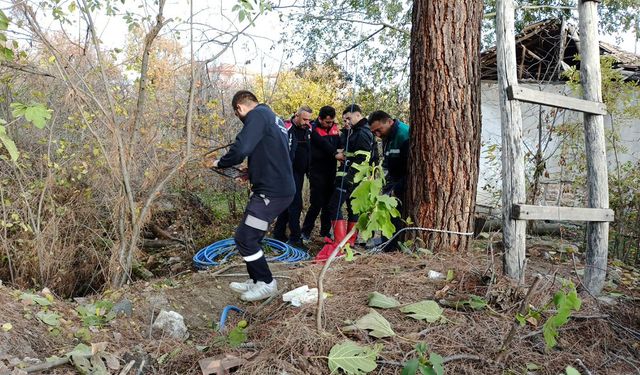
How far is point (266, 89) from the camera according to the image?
8.12 meters

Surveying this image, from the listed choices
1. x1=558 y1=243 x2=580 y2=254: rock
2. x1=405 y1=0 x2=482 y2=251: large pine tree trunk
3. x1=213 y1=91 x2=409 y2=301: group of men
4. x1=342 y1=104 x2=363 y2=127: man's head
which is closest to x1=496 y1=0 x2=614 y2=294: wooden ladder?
x1=405 y1=0 x2=482 y2=251: large pine tree trunk

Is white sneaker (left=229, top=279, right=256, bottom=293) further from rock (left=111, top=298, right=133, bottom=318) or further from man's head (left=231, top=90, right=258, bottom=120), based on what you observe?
man's head (left=231, top=90, right=258, bottom=120)

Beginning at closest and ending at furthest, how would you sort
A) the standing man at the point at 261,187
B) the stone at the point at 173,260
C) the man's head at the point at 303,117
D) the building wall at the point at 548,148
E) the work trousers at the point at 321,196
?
the standing man at the point at 261,187, the man's head at the point at 303,117, the building wall at the point at 548,148, the work trousers at the point at 321,196, the stone at the point at 173,260

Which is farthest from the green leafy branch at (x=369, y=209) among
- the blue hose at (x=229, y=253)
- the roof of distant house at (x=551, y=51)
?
the roof of distant house at (x=551, y=51)

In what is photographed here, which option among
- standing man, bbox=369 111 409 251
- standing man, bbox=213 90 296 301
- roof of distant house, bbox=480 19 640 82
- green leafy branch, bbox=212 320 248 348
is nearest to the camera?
green leafy branch, bbox=212 320 248 348

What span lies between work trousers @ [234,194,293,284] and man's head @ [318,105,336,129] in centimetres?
Result: 247

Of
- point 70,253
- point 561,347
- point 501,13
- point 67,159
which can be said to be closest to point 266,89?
point 67,159

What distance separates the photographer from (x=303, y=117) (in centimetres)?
639

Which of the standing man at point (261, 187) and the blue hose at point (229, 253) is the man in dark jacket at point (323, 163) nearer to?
the blue hose at point (229, 253)

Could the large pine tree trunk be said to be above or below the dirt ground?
above

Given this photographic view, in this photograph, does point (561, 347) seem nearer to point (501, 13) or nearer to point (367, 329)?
point (367, 329)

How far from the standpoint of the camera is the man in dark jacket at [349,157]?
616 centimetres

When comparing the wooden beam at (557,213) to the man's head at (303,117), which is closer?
the wooden beam at (557,213)

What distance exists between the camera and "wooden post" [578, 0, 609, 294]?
3.99m
